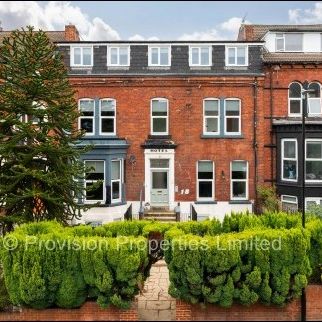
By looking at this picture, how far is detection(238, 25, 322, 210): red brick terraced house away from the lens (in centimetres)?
2203

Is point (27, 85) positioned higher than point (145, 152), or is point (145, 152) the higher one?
point (27, 85)

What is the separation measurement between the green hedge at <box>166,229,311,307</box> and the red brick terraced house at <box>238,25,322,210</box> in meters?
11.1

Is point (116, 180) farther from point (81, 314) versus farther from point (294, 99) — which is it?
point (81, 314)

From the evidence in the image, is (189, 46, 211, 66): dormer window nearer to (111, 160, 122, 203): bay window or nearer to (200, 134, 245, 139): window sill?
(200, 134, 245, 139): window sill

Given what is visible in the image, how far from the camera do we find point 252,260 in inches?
441

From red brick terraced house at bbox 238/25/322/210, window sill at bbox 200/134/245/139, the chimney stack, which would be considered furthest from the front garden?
the chimney stack

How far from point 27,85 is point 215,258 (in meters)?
8.93

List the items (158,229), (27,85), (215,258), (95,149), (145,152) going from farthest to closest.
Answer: (145,152)
(95,149)
(27,85)
(158,229)
(215,258)

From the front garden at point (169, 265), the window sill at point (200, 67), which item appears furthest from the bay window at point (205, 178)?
the front garden at point (169, 265)

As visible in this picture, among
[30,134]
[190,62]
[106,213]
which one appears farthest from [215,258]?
[190,62]

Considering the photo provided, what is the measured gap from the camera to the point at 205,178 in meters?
23.0

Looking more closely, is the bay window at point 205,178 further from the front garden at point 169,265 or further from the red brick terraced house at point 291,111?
the front garden at point 169,265

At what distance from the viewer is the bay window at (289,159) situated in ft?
73.3

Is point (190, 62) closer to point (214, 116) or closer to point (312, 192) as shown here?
point (214, 116)
